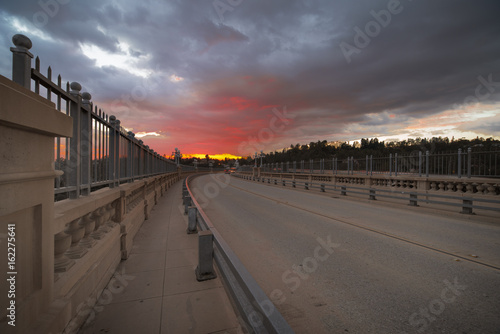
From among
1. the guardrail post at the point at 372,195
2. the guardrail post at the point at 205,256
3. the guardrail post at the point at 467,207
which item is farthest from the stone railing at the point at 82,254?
the guardrail post at the point at 372,195

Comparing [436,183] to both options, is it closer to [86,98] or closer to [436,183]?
[436,183]

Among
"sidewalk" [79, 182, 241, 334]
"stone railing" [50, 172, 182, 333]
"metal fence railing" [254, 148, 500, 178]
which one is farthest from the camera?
"metal fence railing" [254, 148, 500, 178]

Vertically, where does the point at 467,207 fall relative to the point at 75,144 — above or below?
below

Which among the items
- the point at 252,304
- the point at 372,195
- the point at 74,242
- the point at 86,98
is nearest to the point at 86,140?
the point at 86,98

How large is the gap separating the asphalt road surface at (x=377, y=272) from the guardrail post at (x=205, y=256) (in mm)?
822

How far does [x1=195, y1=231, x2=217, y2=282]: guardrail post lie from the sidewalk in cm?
12

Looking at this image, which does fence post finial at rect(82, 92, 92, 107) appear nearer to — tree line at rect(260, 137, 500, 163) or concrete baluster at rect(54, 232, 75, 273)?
concrete baluster at rect(54, 232, 75, 273)

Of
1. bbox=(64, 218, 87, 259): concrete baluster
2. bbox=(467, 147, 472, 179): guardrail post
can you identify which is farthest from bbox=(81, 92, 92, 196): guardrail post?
bbox=(467, 147, 472, 179): guardrail post

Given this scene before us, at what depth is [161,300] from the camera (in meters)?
3.66

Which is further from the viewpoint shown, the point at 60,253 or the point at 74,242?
the point at 74,242

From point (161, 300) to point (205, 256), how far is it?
88 cm

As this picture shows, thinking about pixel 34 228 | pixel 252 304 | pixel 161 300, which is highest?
pixel 34 228

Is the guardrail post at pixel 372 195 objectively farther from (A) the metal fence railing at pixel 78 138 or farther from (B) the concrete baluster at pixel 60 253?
(B) the concrete baluster at pixel 60 253

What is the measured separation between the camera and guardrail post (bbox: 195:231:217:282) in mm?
4012
